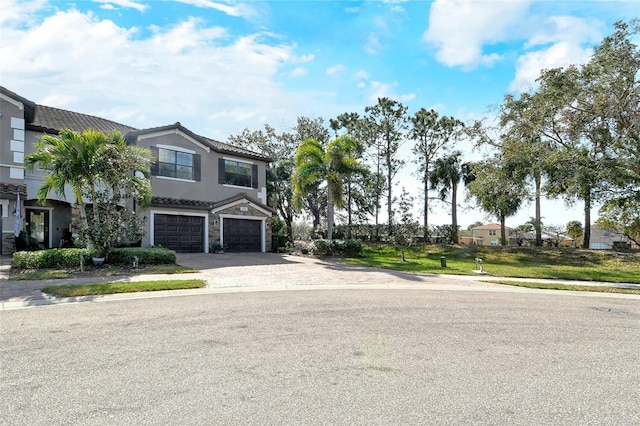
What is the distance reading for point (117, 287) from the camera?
10.6m

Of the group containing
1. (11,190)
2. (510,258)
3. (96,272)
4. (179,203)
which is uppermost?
(11,190)

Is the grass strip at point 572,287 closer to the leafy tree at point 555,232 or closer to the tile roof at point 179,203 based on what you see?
the tile roof at point 179,203

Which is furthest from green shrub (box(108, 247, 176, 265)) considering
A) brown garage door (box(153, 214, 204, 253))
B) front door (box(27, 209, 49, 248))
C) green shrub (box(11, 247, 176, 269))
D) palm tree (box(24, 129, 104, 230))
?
front door (box(27, 209, 49, 248))

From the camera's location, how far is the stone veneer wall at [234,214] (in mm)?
23391

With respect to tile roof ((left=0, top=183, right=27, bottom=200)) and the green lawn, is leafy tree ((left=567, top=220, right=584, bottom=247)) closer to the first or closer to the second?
the green lawn

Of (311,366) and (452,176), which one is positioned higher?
(452,176)

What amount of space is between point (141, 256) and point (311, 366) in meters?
12.3

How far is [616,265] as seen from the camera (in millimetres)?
25266

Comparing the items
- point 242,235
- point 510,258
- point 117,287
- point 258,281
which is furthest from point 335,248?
point 117,287

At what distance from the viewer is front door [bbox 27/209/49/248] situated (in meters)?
20.6

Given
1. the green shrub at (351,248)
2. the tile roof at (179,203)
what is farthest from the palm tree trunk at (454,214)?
the tile roof at (179,203)

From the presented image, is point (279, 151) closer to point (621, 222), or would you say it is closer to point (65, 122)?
point (65, 122)

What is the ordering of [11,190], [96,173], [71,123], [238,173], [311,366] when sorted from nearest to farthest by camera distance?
[311,366]
[96,173]
[11,190]
[71,123]
[238,173]

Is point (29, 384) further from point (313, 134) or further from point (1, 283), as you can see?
point (313, 134)
